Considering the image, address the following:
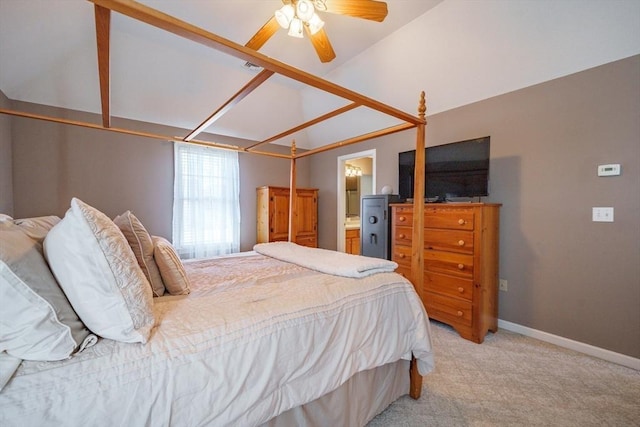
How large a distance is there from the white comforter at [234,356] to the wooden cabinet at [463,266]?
1039 mm

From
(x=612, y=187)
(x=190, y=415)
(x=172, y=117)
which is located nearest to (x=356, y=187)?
(x=172, y=117)

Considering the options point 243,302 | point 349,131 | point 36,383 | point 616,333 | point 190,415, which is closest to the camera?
point 36,383

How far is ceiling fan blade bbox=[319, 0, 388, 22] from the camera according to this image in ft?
6.08

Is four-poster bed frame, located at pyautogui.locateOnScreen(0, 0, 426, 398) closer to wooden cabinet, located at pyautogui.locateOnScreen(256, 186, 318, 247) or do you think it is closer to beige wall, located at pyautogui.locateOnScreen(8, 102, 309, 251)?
beige wall, located at pyautogui.locateOnScreen(8, 102, 309, 251)

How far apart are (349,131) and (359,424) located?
3.93 meters

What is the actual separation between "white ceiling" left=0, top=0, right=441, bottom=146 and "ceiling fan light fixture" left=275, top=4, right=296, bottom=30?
0.64 metres

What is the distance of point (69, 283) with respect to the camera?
82 centimetres

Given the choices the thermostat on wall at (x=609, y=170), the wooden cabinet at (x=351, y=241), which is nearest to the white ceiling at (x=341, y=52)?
the thermostat on wall at (x=609, y=170)

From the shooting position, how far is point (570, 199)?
2.30 metres

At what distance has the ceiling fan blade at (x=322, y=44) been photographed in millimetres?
2156

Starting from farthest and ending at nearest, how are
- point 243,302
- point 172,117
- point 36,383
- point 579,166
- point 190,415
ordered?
point 172,117 < point 579,166 < point 243,302 < point 190,415 < point 36,383

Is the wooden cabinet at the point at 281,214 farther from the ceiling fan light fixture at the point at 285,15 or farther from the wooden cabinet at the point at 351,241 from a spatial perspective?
the ceiling fan light fixture at the point at 285,15

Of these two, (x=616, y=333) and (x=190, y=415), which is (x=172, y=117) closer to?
(x=190, y=415)

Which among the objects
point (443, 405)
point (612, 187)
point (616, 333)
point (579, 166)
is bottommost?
point (443, 405)
